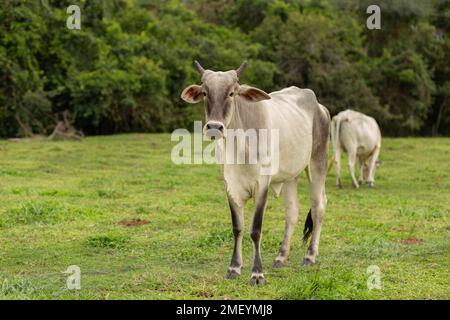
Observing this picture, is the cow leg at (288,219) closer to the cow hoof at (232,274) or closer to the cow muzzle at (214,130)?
the cow hoof at (232,274)

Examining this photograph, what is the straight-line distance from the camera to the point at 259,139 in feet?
22.3

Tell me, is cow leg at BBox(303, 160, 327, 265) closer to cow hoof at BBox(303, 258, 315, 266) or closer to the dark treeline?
cow hoof at BBox(303, 258, 315, 266)

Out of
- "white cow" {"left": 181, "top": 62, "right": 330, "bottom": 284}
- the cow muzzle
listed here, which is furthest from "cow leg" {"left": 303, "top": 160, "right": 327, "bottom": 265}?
the cow muzzle

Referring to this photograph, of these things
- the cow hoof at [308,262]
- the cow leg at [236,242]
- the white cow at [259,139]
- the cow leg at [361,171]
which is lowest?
the cow leg at [361,171]

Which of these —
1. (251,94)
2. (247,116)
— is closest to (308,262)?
(247,116)

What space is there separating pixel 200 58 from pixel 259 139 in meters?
20.7

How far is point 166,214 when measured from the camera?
35.0ft

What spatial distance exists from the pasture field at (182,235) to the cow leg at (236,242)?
0.32 ft

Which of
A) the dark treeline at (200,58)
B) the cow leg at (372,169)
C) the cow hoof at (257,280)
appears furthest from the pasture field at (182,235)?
the dark treeline at (200,58)

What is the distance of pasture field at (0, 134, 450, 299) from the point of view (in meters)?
6.15

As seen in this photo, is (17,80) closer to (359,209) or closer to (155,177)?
(155,177)

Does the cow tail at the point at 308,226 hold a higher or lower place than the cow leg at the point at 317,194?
lower

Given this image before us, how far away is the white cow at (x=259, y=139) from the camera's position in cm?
648
